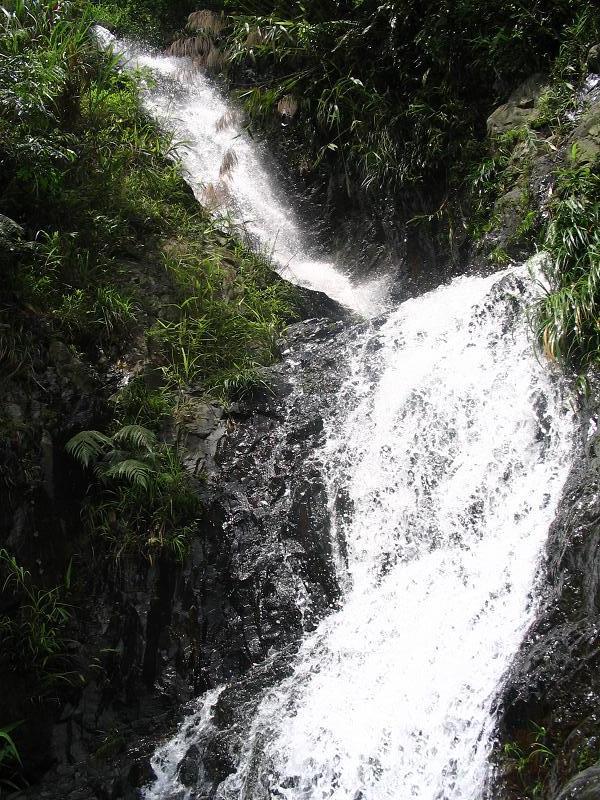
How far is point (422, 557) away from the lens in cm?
516

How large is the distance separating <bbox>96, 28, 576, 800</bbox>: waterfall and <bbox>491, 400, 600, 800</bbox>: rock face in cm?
16

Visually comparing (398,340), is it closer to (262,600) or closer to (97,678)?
(262,600)

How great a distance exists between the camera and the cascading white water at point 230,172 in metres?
9.14

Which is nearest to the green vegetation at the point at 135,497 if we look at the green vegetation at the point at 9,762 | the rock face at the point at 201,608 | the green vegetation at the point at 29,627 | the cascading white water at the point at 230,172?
the rock face at the point at 201,608

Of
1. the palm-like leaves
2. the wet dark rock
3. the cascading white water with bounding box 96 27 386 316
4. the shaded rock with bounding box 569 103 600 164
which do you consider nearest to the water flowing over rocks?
the wet dark rock

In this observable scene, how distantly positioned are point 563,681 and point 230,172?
27.4ft

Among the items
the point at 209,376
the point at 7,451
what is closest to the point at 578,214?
the point at 209,376

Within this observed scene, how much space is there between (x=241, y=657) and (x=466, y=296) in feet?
13.3

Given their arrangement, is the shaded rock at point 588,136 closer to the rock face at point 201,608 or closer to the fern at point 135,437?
the rock face at point 201,608

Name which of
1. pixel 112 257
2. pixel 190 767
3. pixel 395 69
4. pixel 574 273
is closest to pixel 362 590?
pixel 190 767

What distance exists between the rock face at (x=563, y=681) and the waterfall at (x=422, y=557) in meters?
0.16

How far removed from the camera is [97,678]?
192 inches

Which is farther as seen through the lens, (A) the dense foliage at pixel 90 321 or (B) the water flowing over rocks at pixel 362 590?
(A) the dense foliage at pixel 90 321

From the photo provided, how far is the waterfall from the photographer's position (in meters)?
3.99
